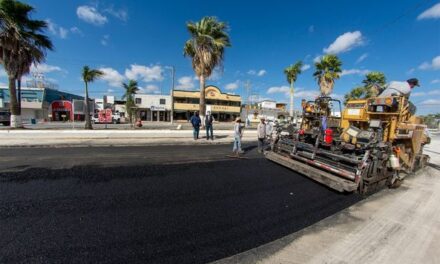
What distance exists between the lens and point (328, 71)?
23438mm

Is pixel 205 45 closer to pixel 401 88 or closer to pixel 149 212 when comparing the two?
pixel 401 88

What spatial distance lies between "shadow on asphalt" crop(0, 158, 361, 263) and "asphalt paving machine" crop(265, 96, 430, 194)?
20.7 inches

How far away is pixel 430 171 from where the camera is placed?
692 cm

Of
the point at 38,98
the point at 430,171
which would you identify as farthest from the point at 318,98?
the point at 38,98

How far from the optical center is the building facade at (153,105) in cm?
4669

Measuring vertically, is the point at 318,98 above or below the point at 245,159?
above

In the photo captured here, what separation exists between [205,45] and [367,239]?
1640 cm

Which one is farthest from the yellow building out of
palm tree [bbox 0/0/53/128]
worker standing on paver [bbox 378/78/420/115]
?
worker standing on paver [bbox 378/78/420/115]

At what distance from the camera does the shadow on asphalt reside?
241 cm

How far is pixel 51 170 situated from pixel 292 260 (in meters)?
6.37

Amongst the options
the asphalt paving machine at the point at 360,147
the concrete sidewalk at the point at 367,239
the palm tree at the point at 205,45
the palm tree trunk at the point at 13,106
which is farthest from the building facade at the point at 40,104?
the concrete sidewalk at the point at 367,239

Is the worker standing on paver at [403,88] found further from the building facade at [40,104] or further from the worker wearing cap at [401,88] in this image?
the building facade at [40,104]

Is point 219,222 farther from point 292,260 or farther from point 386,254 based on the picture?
point 386,254

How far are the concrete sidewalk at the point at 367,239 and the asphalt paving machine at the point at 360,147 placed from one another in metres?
0.72
